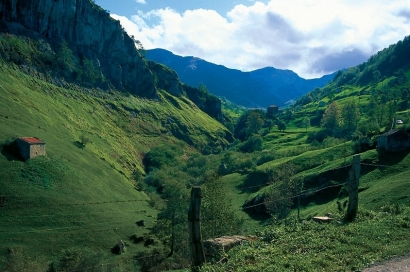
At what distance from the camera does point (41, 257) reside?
62.6 meters

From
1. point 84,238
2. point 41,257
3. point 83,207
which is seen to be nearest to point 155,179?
point 83,207

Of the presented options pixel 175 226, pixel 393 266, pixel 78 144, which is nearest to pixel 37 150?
pixel 78 144

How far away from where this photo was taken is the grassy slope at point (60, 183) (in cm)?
6800

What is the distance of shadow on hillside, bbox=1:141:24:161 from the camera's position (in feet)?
278

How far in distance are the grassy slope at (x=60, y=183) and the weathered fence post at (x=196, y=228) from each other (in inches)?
620

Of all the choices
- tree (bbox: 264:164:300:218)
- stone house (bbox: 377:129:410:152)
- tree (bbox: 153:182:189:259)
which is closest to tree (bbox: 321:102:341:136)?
tree (bbox: 264:164:300:218)

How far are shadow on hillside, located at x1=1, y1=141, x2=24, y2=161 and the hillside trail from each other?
3303 inches

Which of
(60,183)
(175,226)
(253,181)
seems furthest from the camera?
(253,181)

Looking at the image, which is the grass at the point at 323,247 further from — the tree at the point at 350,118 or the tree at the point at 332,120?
the tree at the point at 332,120

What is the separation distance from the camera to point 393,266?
17.3 metres

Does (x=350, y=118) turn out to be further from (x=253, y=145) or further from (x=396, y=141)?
(x=396, y=141)

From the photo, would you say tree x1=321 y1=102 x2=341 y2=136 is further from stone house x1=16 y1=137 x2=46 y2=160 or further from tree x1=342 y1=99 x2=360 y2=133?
stone house x1=16 y1=137 x2=46 y2=160

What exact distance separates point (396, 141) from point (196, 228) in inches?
2994

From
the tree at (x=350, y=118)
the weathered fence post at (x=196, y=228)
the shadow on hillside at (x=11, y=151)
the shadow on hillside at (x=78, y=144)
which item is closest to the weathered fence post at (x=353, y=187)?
the weathered fence post at (x=196, y=228)
